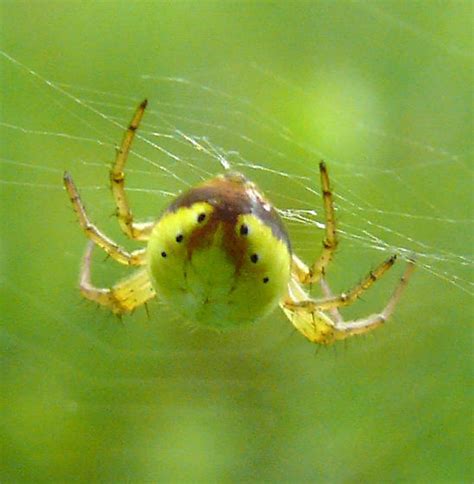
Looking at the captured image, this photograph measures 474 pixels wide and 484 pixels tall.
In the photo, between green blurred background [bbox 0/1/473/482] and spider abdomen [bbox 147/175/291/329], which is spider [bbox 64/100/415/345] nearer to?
spider abdomen [bbox 147/175/291/329]

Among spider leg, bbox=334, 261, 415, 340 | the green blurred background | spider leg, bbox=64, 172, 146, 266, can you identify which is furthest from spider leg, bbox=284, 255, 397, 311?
the green blurred background

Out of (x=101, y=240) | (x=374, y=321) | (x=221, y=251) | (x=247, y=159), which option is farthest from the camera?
(x=247, y=159)

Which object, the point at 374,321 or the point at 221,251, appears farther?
the point at 374,321

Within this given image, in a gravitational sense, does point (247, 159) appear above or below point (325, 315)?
above

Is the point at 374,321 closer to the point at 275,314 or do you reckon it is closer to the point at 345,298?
the point at 345,298

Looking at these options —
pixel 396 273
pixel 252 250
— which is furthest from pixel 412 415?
pixel 252 250

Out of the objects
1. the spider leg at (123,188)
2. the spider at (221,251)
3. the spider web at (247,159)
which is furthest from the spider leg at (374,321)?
the spider leg at (123,188)

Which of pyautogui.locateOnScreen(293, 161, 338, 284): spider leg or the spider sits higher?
pyautogui.locateOnScreen(293, 161, 338, 284): spider leg

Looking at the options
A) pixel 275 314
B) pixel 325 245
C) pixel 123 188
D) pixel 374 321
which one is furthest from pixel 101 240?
pixel 275 314

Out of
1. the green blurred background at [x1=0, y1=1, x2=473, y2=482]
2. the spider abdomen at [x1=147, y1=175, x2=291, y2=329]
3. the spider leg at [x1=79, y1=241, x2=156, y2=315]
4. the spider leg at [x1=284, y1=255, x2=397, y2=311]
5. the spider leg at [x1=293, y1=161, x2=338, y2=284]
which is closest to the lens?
the spider abdomen at [x1=147, y1=175, x2=291, y2=329]
